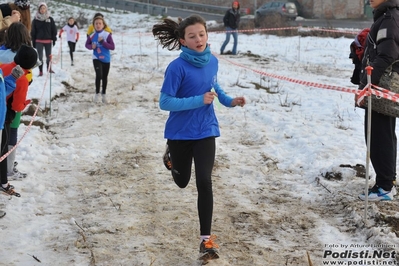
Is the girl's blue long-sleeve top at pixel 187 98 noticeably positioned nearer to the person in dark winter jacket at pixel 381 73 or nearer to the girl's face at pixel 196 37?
the girl's face at pixel 196 37

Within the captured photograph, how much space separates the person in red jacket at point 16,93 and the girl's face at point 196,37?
1866 mm

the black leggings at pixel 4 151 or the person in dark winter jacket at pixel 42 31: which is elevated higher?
the person in dark winter jacket at pixel 42 31

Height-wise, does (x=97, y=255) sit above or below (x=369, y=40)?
below

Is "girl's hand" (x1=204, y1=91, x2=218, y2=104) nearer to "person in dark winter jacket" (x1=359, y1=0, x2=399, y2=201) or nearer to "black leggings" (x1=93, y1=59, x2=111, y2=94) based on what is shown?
Result: "person in dark winter jacket" (x1=359, y1=0, x2=399, y2=201)

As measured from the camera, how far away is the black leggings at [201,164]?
13.6ft

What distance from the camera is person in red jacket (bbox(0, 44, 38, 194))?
519cm

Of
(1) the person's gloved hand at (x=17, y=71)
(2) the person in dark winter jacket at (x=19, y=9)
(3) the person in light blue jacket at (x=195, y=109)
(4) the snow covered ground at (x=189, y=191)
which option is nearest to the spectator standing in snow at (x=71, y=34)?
(4) the snow covered ground at (x=189, y=191)

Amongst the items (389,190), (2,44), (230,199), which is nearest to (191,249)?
(230,199)

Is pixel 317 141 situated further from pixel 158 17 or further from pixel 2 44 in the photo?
pixel 158 17

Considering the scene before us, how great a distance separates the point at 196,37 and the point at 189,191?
2197 millimetres

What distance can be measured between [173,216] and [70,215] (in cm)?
103

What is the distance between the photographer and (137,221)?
498 centimetres

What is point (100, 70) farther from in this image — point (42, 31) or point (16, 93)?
point (16, 93)

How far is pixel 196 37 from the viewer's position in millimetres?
4211
